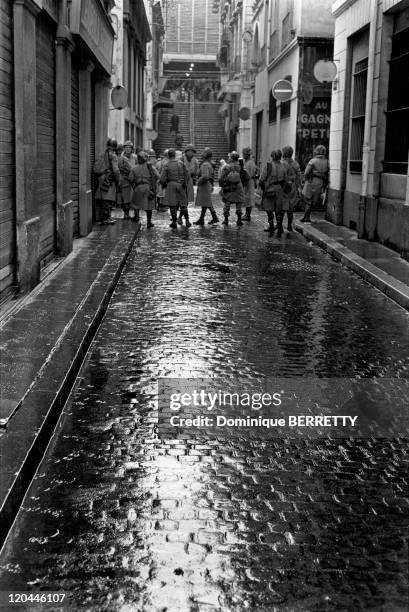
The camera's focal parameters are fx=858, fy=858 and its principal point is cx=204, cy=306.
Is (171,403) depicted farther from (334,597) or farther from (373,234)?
(373,234)

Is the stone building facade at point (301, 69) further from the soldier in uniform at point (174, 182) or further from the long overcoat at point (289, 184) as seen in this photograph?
the soldier in uniform at point (174, 182)

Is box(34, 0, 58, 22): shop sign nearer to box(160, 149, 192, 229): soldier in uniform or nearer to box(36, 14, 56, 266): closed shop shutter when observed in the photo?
box(36, 14, 56, 266): closed shop shutter

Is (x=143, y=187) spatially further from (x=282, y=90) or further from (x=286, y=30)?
(x=286, y=30)

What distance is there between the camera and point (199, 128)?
58625 millimetres

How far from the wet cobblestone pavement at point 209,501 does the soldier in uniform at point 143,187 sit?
36.2 ft

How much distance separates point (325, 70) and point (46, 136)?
9580 millimetres

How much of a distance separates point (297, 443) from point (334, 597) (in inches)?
70.0

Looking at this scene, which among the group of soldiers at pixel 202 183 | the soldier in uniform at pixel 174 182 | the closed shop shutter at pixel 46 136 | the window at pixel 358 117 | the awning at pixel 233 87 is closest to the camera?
the closed shop shutter at pixel 46 136

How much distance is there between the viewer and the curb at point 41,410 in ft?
12.6

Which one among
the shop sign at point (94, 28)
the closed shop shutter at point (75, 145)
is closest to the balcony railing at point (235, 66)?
the shop sign at point (94, 28)

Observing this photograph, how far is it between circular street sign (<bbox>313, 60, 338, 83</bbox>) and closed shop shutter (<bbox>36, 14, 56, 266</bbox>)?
342 inches

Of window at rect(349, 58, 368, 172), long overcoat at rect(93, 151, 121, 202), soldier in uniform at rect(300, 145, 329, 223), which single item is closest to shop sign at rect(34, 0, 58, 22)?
long overcoat at rect(93, 151, 121, 202)

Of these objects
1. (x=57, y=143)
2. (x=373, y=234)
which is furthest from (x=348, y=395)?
(x=373, y=234)

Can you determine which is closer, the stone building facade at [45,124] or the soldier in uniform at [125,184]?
the stone building facade at [45,124]
